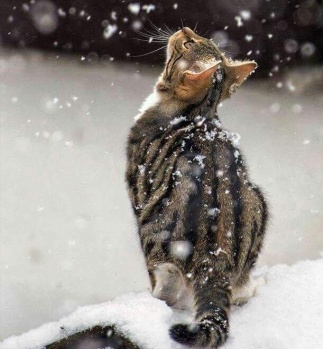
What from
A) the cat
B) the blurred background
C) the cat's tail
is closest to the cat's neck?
the cat

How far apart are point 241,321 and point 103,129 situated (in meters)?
3.08

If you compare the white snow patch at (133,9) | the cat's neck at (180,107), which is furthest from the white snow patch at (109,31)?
the cat's neck at (180,107)

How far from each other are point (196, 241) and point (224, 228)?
11 centimetres

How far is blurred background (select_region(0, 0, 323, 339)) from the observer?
4.09 metres

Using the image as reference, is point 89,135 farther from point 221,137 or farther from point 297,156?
point 221,137

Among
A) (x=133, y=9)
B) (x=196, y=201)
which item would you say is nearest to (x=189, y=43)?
Result: (x=196, y=201)

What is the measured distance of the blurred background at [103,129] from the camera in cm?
409

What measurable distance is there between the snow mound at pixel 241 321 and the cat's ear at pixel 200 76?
0.84 m

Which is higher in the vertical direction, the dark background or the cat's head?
the cat's head

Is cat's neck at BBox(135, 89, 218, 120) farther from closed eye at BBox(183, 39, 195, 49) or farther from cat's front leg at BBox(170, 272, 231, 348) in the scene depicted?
cat's front leg at BBox(170, 272, 231, 348)

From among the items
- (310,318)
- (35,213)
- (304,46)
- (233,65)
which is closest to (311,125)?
(304,46)

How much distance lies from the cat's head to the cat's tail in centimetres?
79

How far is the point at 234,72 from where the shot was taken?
2744 millimetres

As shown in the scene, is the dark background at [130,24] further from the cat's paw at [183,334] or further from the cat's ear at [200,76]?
the cat's paw at [183,334]
